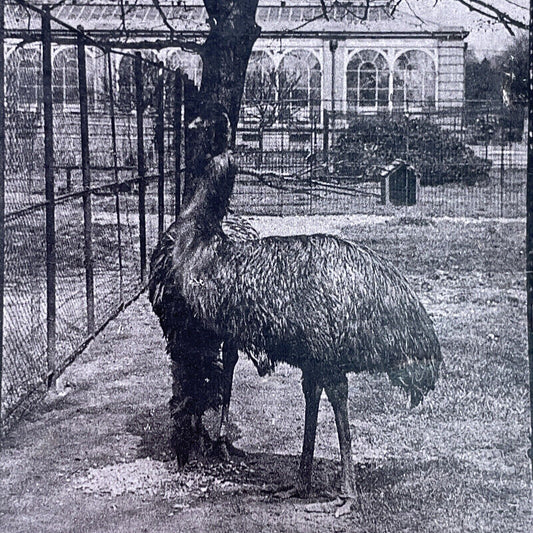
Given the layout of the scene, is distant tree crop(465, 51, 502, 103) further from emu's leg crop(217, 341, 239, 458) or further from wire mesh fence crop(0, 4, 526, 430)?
emu's leg crop(217, 341, 239, 458)

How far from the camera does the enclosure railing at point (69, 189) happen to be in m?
5.16

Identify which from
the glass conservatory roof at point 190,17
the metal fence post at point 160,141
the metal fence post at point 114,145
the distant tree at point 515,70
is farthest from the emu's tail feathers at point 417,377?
the metal fence post at point 160,141

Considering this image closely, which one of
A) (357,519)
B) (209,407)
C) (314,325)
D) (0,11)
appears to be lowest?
(357,519)

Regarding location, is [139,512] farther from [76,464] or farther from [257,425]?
[257,425]

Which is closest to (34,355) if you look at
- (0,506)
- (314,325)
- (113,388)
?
(113,388)

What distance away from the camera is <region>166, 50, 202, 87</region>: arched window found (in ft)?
28.2

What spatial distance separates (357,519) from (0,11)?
8.68 ft

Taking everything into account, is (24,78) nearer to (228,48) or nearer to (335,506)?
(228,48)

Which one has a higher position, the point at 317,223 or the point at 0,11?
the point at 0,11

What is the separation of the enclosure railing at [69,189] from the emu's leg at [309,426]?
1.40 meters

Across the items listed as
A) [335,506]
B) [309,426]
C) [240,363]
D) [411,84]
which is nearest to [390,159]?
[411,84]

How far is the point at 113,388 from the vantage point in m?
5.71

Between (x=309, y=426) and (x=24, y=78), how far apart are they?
243 cm

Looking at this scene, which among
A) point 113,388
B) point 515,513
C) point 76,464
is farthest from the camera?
point 113,388
